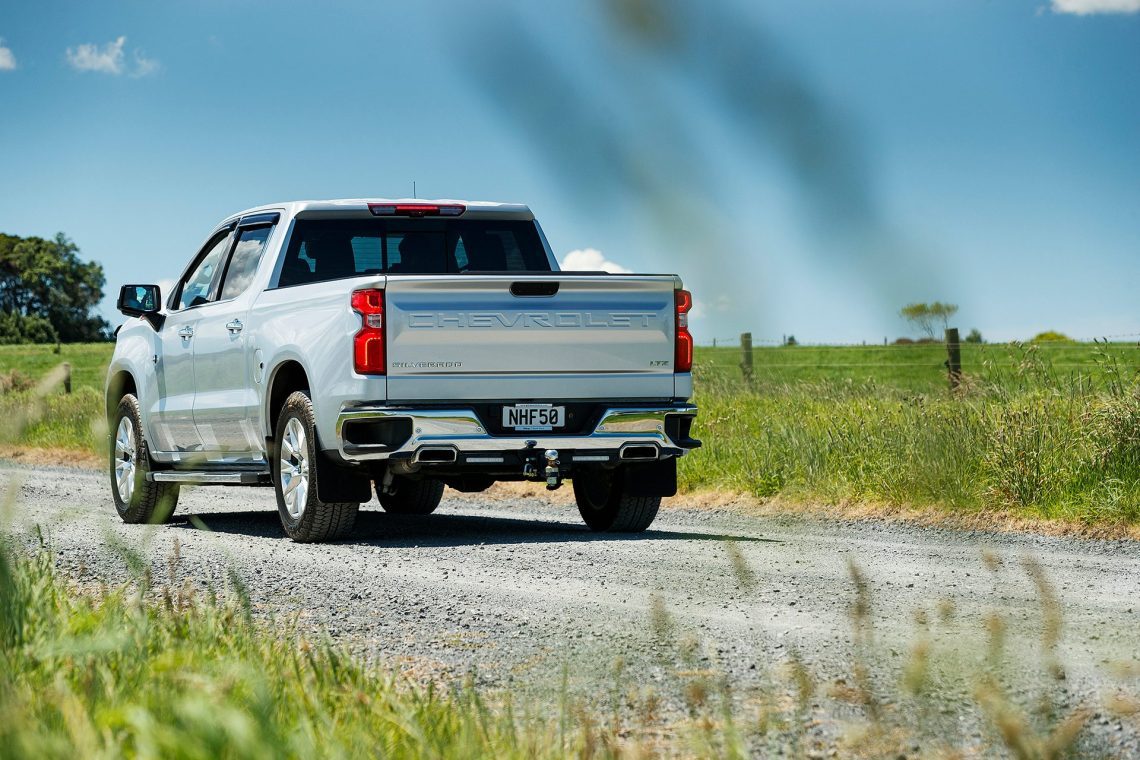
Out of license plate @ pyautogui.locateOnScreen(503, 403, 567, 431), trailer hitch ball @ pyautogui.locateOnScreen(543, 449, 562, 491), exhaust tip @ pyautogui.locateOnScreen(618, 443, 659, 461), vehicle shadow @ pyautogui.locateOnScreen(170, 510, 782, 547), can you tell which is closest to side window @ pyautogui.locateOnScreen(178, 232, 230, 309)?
vehicle shadow @ pyautogui.locateOnScreen(170, 510, 782, 547)

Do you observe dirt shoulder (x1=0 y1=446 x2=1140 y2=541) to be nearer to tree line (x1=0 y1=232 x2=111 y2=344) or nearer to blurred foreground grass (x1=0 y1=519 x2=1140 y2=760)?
blurred foreground grass (x1=0 y1=519 x2=1140 y2=760)

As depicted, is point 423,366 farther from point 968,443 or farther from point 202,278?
point 968,443

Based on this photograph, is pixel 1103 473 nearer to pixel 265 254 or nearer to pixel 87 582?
pixel 265 254

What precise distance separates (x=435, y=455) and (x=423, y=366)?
0.53m

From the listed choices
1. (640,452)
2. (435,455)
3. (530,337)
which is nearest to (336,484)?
(435,455)

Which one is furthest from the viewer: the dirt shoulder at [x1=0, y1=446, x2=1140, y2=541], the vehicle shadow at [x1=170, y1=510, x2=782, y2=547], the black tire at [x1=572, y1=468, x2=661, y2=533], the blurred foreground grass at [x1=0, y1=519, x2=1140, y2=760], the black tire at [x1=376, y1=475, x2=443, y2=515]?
the black tire at [x1=376, y1=475, x2=443, y2=515]

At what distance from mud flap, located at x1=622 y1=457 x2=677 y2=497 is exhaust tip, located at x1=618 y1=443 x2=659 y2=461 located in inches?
20.4

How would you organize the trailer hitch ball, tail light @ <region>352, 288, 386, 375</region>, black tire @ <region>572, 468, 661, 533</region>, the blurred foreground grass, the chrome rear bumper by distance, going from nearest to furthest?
the blurred foreground grass → tail light @ <region>352, 288, 386, 375</region> → the chrome rear bumper → the trailer hitch ball → black tire @ <region>572, 468, 661, 533</region>

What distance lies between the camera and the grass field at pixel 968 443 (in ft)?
33.0

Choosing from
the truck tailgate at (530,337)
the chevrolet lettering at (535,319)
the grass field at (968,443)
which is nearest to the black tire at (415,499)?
the grass field at (968,443)

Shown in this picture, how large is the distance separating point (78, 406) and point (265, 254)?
16305 mm

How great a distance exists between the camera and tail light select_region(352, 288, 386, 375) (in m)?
8.23

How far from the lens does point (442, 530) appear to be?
32.9 feet

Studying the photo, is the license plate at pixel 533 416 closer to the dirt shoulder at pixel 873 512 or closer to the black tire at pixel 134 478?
the dirt shoulder at pixel 873 512
